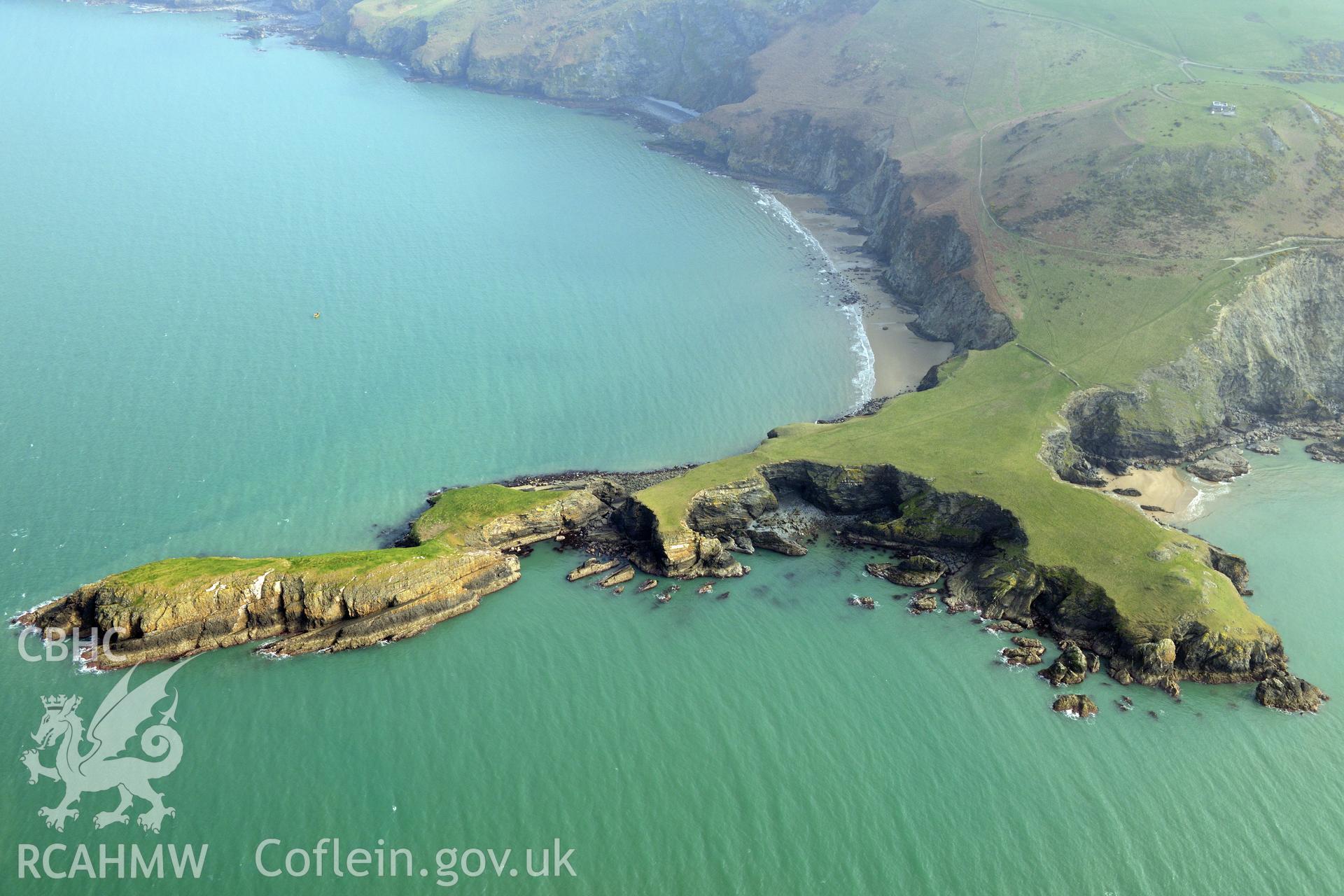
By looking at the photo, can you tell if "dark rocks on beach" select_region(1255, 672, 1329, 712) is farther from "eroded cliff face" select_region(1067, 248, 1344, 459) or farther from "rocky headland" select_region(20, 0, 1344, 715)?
"eroded cliff face" select_region(1067, 248, 1344, 459)

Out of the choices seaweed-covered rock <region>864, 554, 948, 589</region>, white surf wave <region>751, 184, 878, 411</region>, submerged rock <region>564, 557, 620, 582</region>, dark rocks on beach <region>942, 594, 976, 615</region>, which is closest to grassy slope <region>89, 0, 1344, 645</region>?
submerged rock <region>564, 557, 620, 582</region>

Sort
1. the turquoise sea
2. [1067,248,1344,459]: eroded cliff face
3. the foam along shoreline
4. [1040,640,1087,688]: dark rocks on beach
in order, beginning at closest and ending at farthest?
the turquoise sea < [1040,640,1087,688]: dark rocks on beach < the foam along shoreline < [1067,248,1344,459]: eroded cliff face

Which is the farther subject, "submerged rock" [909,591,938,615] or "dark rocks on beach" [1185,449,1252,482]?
"dark rocks on beach" [1185,449,1252,482]

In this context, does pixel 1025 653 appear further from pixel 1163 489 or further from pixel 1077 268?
pixel 1077 268

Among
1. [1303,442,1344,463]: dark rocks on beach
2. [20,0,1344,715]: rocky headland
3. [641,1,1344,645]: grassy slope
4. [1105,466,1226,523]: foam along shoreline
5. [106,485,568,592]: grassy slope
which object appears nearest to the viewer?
[20,0,1344,715]: rocky headland

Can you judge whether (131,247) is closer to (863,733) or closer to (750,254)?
(750,254)

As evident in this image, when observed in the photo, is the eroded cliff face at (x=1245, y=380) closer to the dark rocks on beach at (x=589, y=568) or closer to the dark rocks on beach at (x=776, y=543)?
the dark rocks on beach at (x=776, y=543)

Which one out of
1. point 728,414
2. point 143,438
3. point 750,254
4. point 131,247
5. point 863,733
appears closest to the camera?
point 863,733

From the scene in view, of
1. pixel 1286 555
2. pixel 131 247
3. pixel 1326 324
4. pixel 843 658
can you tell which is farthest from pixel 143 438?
pixel 1326 324
